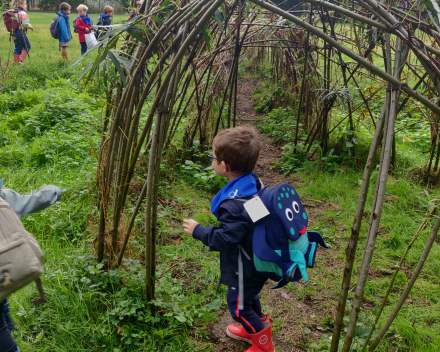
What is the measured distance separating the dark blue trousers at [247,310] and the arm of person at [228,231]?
0.94ft

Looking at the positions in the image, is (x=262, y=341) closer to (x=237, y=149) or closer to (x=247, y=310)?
(x=247, y=310)

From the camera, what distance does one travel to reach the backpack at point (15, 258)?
1173mm

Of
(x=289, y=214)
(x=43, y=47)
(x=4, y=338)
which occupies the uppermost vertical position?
(x=43, y=47)

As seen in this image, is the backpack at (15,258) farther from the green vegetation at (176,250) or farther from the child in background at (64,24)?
the child in background at (64,24)

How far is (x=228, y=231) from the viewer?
1684 mm

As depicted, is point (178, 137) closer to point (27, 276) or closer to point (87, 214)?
point (87, 214)

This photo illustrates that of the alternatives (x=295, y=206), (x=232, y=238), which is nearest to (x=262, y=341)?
(x=232, y=238)

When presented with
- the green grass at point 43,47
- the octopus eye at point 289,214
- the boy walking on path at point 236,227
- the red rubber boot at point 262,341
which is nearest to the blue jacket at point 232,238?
the boy walking on path at point 236,227

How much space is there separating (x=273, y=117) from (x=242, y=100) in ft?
5.51

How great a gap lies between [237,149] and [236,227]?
1.26ft

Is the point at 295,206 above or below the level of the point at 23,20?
below

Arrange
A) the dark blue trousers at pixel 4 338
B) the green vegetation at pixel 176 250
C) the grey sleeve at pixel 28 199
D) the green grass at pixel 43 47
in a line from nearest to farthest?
1. the dark blue trousers at pixel 4 338
2. the grey sleeve at pixel 28 199
3. the green vegetation at pixel 176 250
4. the green grass at pixel 43 47

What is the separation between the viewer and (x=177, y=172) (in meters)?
4.16

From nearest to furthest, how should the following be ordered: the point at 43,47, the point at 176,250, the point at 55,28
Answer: the point at 176,250, the point at 55,28, the point at 43,47
